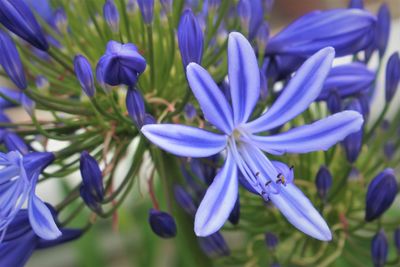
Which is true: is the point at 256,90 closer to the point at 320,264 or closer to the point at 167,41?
the point at 167,41

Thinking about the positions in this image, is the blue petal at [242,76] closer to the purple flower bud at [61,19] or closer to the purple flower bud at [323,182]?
the purple flower bud at [323,182]

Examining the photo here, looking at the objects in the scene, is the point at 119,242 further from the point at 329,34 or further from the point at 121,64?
the point at 121,64

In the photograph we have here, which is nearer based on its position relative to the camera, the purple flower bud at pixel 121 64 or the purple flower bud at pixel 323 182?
the purple flower bud at pixel 121 64

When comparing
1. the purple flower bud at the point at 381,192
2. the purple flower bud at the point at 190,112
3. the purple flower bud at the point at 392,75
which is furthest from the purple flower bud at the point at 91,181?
the purple flower bud at the point at 392,75

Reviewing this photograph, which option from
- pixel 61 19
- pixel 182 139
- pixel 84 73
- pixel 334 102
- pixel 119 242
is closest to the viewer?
pixel 182 139

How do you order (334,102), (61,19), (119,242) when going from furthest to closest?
(119,242) → (61,19) → (334,102)

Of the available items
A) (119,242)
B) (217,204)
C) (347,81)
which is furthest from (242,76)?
(119,242)

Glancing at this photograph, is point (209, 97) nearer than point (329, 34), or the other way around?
point (209, 97)

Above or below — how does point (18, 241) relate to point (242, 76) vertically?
below
